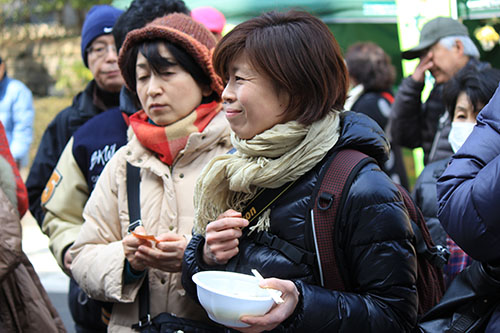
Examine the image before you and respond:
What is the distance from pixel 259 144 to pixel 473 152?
0.67 metres

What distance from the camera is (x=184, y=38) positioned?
9.02 feet

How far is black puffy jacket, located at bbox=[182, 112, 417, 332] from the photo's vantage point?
1885mm

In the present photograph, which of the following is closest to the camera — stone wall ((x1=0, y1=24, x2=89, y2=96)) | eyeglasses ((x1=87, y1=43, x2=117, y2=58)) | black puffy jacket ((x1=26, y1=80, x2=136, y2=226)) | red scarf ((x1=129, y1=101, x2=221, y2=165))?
red scarf ((x1=129, y1=101, x2=221, y2=165))

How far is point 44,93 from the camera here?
48.9 ft

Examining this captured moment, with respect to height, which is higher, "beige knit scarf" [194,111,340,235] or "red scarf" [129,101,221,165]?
"beige knit scarf" [194,111,340,235]

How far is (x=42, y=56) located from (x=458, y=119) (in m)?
13.4

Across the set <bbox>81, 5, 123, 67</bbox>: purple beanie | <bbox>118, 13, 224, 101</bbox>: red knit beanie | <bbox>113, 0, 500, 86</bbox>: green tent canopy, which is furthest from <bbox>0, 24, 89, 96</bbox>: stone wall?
<bbox>118, 13, 224, 101</bbox>: red knit beanie

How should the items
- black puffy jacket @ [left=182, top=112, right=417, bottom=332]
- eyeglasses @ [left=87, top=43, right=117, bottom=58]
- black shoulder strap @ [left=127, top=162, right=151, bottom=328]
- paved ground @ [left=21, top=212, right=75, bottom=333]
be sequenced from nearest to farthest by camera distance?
1. black puffy jacket @ [left=182, top=112, right=417, bottom=332]
2. black shoulder strap @ [left=127, top=162, right=151, bottom=328]
3. eyeglasses @ [left=87, top=43, right=117, bottom=58]
4. paved ground @ [left=21, top=212, right=75, bottom=333]

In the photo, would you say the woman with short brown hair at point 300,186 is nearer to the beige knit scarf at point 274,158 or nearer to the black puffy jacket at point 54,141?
the beige knit scarf at point 274,158

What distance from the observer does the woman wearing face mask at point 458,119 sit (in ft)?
10.2

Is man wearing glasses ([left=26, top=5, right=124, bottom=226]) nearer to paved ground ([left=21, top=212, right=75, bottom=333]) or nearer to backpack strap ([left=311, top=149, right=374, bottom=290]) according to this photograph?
backpack strap ([left=311, top=149, right=374, bottom=290])

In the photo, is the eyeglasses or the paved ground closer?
the eyeglasses

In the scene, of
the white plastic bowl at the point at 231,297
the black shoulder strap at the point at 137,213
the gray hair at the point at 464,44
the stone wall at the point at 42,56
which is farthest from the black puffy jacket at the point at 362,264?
the stone wall at the point at 42,56

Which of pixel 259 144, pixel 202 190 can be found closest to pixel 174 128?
pixel 202 190
